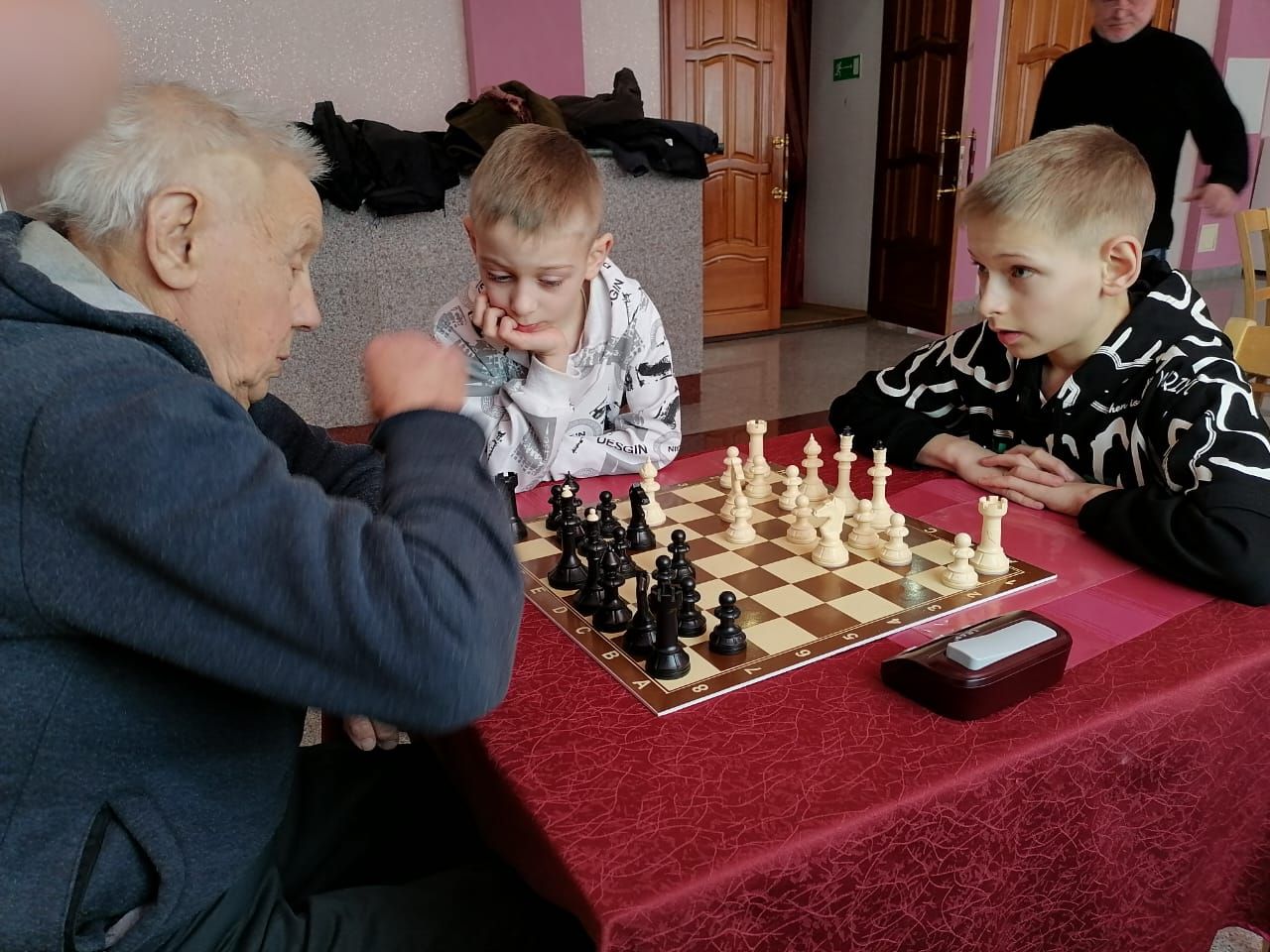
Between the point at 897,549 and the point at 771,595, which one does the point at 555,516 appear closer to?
the point at 771,595

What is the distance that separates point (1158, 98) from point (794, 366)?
9.91ft

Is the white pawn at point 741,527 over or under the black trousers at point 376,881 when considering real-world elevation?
over

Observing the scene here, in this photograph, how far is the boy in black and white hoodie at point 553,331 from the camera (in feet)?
5.66

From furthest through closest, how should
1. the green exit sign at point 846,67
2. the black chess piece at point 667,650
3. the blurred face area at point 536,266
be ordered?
1. the green exit sign at point 846,67
2. the blurred face area at point 536,266
3. the black chess piece at point 667,650

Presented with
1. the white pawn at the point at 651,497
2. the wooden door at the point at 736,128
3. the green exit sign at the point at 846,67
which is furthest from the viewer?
the green exit sign at the point at 846,67

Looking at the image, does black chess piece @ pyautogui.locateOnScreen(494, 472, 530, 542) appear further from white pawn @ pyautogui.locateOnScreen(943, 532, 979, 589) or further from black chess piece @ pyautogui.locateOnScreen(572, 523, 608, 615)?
white pawn @ pyautogui.locateOnScreen(943, 532, 979, 589)

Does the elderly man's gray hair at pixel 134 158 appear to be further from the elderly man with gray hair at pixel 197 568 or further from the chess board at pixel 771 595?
the chess board at pixel 771 595

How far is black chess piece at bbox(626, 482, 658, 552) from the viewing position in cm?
135

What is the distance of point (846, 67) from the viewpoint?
7.48 metres

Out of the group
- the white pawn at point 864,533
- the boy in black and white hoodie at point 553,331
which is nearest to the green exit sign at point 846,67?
the boy in black and white hoodie at point 553,331

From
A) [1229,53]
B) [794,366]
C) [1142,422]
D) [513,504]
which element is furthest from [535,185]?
[1229,53]

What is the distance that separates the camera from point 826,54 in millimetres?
7656

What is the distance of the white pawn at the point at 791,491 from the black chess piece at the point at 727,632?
430mm

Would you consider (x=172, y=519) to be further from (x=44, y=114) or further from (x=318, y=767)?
(x=318, y=767)
